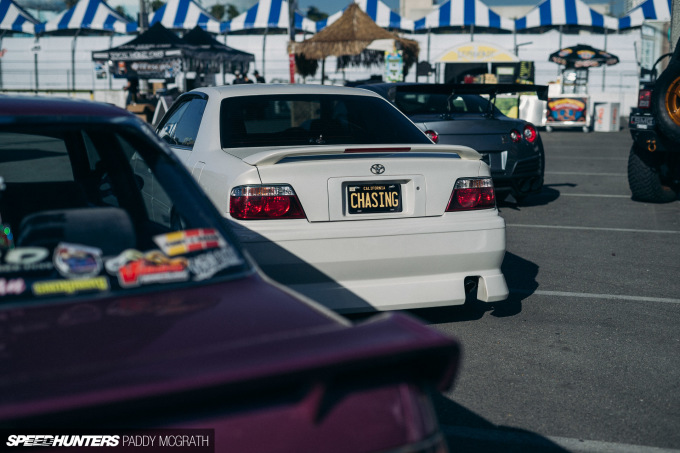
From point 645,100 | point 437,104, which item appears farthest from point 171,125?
point 645,100

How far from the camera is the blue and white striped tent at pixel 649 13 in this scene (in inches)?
1607

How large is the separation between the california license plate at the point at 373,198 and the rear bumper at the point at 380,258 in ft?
0.24

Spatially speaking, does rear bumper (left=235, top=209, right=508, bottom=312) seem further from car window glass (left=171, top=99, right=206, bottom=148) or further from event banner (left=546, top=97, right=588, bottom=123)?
event banner (left=546, top=97, right=588, bottom=123)

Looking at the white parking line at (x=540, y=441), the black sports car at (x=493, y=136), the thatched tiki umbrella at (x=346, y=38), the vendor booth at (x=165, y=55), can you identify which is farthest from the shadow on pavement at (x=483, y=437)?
the vendor booth at (x=165, y=55)

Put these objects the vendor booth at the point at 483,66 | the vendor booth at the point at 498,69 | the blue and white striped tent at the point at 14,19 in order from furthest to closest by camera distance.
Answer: the blue and white striped tent at the point at 14,19, the vendor booth at the point at 483,66, the vendor booth at the point at 498,69

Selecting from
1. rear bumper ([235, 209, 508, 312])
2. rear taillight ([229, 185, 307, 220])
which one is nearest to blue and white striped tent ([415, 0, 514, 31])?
rear bumper ([235, 209, 508, 312])

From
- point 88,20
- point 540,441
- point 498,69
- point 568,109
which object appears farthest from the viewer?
point 88,20

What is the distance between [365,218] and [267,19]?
1549 inches

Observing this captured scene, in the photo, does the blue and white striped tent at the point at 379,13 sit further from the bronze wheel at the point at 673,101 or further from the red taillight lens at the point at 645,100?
the bronze wheel at the point at 673,101

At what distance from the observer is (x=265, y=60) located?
41219 mm

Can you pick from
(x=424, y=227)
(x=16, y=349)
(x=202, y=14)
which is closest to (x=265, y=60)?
(x=202, y=14)

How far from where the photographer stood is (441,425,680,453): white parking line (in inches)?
122

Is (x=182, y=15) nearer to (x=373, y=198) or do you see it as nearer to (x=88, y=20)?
(x=88, y=20)

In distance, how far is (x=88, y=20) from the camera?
41062mm
